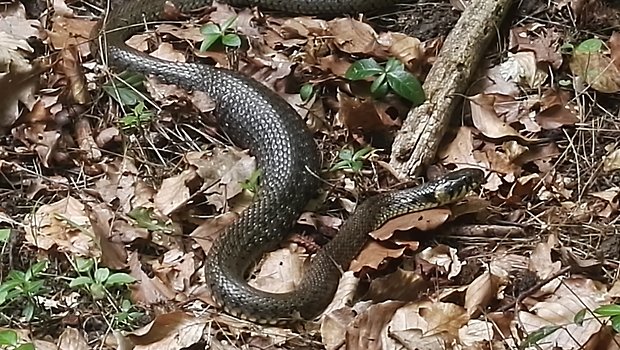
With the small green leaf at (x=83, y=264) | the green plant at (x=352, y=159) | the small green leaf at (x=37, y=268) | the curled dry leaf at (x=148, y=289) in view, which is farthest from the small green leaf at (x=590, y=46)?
the small green leaf at (x=37, y=268)

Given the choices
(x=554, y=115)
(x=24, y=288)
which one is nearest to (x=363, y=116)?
(x=554, y=115)

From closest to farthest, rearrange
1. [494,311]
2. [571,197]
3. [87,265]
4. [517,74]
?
[494,311] < [87,265] < [571,197] < [517,74]

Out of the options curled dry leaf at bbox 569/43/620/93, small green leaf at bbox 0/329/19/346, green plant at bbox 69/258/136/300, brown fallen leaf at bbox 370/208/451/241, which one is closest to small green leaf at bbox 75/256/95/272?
green plant at bbox 69/258/136/300

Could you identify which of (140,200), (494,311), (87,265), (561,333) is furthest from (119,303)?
(561,333)

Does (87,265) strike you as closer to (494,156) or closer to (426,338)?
(426,338)

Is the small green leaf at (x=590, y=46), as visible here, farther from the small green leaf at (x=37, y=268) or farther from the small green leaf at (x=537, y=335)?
the small green leaf at (x=37, y=268)

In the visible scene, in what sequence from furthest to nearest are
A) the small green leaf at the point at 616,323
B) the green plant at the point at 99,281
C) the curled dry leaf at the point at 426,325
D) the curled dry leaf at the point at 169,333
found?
1. the green plant at the point at 99,281
2. the curled dry leaf at the point at 169,333
3. the curled dry leaf at the point at 426,325
4. the small green leaf at the point at 616,323

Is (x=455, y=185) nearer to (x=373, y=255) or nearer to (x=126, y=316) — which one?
(x=373, y=255)
